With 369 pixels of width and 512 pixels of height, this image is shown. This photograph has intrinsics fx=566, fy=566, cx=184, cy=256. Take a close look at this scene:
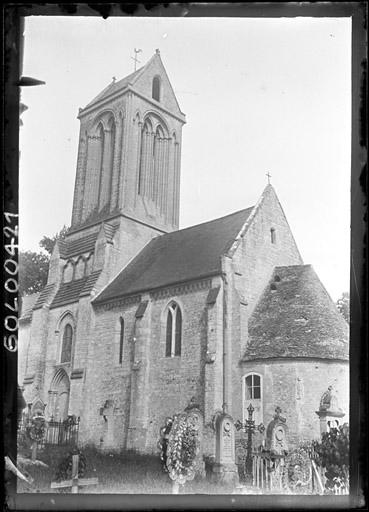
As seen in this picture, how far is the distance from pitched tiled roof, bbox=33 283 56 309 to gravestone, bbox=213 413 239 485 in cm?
306

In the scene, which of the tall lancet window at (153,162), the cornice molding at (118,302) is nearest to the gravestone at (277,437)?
the cornice molding at (118,302)

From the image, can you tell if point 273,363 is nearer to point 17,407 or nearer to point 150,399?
point 150,399

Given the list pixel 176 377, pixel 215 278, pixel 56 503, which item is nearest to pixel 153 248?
pixel 215 278

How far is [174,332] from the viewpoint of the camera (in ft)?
32.1

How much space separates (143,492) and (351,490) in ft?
6.62

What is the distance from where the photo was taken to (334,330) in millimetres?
7887

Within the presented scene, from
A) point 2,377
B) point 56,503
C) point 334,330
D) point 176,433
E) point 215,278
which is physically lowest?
point 56,503

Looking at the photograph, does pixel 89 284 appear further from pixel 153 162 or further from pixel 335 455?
pixel 335 455

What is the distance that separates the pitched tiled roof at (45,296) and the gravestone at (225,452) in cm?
306

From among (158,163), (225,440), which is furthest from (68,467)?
(158,163)

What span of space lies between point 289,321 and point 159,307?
247 cm

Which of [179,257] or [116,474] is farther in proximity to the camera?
[179,257]

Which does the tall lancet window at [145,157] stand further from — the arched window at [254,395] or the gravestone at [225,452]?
the gravestone at [225,452]

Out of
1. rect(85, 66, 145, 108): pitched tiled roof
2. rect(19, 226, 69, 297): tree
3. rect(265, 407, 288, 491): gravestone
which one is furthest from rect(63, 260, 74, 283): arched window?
rect(265, 407, 288, 491): gravestone
